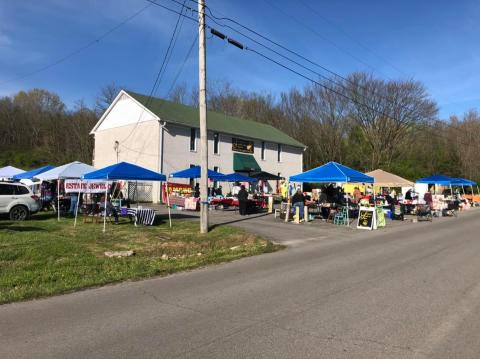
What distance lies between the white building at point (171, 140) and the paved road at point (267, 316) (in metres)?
24.0

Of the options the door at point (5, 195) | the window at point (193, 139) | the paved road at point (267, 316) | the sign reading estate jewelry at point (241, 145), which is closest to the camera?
the paved road at point (267, 316)

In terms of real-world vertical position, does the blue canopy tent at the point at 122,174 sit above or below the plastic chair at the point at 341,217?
above

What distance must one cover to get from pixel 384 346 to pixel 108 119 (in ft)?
120

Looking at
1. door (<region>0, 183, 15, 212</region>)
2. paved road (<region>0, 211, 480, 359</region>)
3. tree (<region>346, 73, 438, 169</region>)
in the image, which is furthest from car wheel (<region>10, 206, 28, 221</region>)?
tree (<region>346, 73, 438, 169</region>)

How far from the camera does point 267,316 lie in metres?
6.02

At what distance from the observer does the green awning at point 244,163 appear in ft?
127

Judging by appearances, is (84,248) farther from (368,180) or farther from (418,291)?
(368,180)

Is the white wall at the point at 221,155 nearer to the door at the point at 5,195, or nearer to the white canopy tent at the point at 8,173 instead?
the white canopy tent at the point at 8,173

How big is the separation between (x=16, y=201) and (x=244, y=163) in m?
23.4

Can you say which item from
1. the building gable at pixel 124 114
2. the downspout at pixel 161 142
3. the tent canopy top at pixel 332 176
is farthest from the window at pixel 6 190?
the building gable at pixel 124 114

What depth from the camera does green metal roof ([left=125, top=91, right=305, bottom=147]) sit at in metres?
34.4

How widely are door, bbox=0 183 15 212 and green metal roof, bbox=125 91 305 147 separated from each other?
15685mm

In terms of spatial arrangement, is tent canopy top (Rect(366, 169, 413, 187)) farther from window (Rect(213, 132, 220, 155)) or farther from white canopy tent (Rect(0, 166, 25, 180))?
white canopy tent (Rect(0, 166, 25, 180))

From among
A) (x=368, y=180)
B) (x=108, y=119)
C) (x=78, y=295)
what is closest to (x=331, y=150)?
(x=108, y=119)
